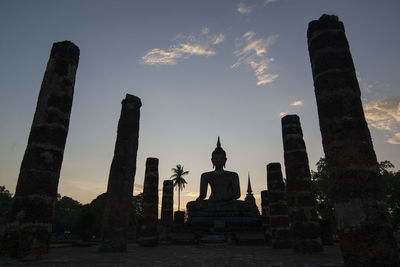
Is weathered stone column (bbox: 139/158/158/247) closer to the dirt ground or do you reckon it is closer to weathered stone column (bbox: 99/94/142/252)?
weathered stone column (bbox: 99/94/142/252)

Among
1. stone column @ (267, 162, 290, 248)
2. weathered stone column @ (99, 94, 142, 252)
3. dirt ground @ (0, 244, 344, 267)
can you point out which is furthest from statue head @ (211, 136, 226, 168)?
dirt ground @ (0, 244, 344, 267)

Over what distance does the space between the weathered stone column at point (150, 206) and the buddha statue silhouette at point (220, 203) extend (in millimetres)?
2087

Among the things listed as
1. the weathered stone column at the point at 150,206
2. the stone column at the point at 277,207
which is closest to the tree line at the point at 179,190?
the stone column at the point at 277,207

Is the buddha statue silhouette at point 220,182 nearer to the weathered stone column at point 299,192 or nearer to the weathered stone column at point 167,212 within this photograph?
the weathered stone column at point 167,212

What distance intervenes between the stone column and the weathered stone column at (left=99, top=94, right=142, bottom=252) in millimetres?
6992

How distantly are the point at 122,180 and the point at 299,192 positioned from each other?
6662 millimetres

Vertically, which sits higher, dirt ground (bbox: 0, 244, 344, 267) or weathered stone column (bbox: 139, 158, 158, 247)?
weathered stone column (bbox: 139, 158, 158, 247)

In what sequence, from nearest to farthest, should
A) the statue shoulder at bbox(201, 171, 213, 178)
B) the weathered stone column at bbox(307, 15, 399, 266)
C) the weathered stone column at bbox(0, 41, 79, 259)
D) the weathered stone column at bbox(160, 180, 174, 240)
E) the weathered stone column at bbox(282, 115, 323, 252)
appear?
the weathered stone column at bbox(307, 15, 399, 266) < the weathered stone column at bbox(0, 41, 79, 259) < the weathered stone column at bbox(282, 115, 323, 252) < the statue shoulder at bbox(201, 171, 213, 178) < the weathered stone column at bbox(160, 180, 174, 240)

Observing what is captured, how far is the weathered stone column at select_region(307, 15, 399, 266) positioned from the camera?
16.3 ft

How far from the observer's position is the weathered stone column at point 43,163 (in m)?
6.96

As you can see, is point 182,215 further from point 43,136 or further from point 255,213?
point 43,136

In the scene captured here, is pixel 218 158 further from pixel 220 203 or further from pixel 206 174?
pixel 220 203

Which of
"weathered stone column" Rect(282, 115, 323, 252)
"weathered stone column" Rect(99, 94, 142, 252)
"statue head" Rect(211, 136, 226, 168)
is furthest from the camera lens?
"statue head" Rect(211, 136, 226, 168)

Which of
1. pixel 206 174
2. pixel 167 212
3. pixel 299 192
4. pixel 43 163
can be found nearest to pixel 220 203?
pixel 206 174
